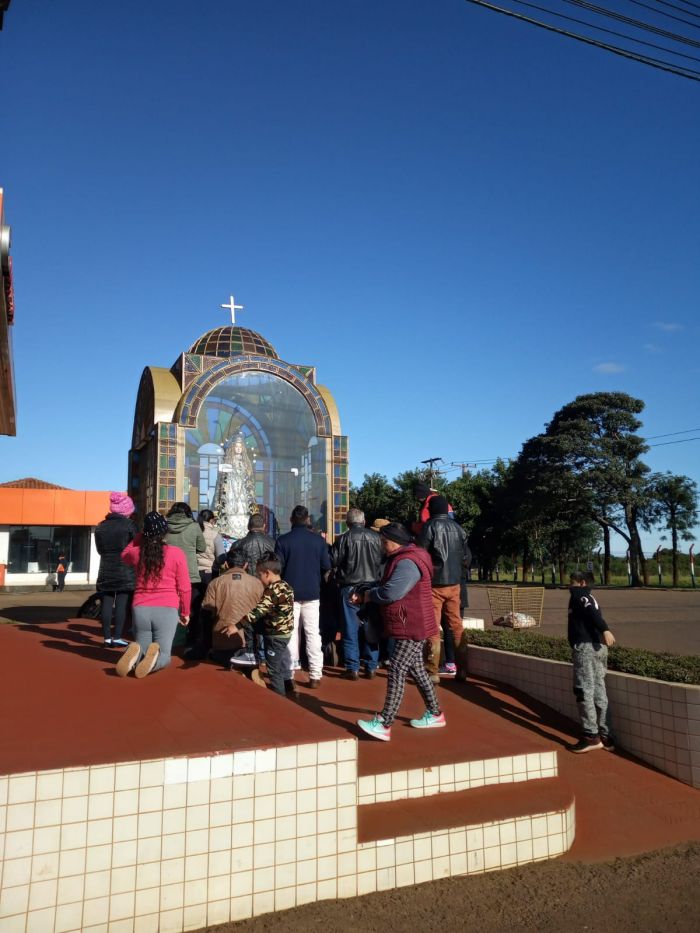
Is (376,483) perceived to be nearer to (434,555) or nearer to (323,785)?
(434,555)

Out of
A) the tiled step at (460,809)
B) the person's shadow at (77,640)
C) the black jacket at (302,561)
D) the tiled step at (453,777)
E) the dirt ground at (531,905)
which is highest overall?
the black jacket at (302,561)

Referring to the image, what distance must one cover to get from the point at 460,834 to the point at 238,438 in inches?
700

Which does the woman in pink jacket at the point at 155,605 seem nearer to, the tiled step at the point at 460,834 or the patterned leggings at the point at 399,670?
the patterned leggings at the point at 399,670

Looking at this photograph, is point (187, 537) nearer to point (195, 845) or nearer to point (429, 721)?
point (429, 721)

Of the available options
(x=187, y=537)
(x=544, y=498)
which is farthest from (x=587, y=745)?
(x=544, y=498)

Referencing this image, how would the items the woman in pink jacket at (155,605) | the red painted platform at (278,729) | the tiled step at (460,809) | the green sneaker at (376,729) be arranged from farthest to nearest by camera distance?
the woman in pink jacket at (155,605) → the green sneaker at (376,729) → the tiled step at (460,809) → the red painted platform at (278,729)

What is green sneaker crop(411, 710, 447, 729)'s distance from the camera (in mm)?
5469

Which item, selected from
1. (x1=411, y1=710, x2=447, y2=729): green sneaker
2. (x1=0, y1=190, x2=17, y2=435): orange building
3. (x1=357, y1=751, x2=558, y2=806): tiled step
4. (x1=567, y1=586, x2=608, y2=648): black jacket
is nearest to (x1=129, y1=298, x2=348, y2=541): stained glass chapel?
(x1=0, y1=190, x2=17, y2=435): orange building

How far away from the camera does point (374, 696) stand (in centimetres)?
656

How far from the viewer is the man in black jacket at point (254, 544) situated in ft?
24.5

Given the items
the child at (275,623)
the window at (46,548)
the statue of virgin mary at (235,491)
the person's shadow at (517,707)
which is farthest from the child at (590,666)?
the window at (46,548)

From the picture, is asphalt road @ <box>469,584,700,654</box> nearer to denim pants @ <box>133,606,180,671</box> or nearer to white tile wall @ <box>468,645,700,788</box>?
white tile wall @ <box>468,645,700,788</box>

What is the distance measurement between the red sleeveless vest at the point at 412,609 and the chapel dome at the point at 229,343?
51.9 feet

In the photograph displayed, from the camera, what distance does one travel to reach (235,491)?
2058 centimetres
